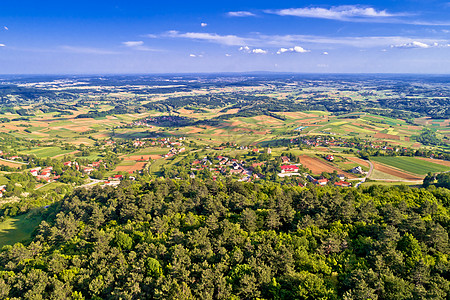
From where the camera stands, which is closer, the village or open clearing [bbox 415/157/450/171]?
the village

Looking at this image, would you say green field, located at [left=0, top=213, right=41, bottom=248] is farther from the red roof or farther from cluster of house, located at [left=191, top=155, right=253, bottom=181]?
the red roof

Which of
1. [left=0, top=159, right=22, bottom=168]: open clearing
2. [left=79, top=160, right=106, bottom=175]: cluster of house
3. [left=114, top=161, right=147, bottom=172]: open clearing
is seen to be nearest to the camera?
[left=79, top=160, right=106, bottom=175]: cluster of house

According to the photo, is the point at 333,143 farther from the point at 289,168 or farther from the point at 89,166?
the point at 89,166

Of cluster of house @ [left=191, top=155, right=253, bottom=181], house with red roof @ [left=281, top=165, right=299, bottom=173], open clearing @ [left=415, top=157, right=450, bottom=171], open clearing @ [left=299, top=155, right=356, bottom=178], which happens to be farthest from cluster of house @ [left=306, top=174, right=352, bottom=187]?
open clearing @ [left=415, top=157, right=450, bottom=171]

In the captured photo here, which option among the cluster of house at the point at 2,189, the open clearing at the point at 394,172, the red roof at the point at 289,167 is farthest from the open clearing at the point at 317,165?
the cluster of house at the point at 2,189

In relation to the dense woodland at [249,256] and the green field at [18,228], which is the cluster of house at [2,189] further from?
the dense woodland at [249,256]

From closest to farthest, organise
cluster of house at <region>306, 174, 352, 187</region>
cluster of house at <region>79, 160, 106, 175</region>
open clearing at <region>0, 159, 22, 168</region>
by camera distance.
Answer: cluster of house at <region>306, 174, 352, 187</region> < cluster of house at <region>79, 160, 106, 175</region> < open clearing at <region>0, 159, 22, 168</region>

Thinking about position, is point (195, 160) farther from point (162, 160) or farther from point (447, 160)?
point (447, 160)
